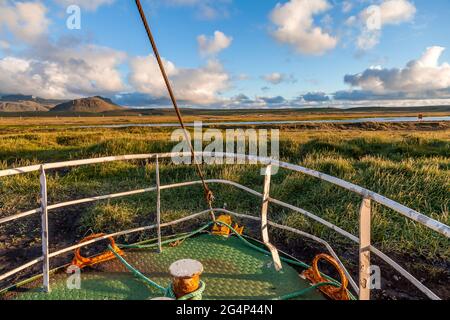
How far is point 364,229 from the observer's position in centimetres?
220

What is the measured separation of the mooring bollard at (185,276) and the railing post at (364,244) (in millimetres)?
1178

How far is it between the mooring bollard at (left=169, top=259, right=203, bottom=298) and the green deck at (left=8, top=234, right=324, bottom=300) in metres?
0.56

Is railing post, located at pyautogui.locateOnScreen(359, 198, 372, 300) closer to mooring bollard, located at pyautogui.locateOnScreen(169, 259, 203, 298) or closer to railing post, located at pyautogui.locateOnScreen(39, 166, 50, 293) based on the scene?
mooring bollard, located at pyautogui.locateOnScreen(169, 259, 203, 298)

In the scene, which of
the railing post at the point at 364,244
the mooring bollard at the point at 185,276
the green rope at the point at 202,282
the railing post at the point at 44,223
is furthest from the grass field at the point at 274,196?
the mooring bollard at the point at 185,276

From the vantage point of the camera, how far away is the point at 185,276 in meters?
2.40

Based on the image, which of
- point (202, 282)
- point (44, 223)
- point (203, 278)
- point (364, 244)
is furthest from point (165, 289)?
point (364, 244)

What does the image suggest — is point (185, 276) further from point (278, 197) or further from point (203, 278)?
point (278, 197)

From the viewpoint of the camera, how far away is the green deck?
10.0 feet

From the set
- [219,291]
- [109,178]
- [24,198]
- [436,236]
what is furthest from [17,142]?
[436,236]

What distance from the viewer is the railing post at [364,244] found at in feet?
7.09

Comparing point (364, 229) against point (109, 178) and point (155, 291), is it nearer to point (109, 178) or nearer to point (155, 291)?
point (155, 291)

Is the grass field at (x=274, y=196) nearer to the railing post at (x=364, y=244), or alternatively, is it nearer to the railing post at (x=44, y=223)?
the railing post at (x=44, y=223)

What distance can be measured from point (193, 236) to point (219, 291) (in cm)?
139

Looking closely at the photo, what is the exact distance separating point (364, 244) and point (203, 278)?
69.2 inches
